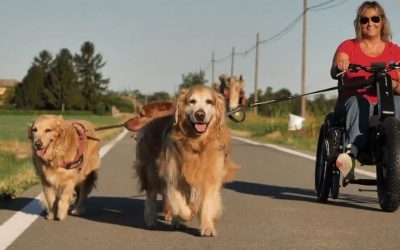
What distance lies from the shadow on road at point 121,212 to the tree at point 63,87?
129 metres

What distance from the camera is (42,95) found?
140375 millimetres

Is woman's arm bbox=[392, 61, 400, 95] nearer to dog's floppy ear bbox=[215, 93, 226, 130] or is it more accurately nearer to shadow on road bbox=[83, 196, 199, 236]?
dog's floppy ear bbox=[215, 93, 226, 130]

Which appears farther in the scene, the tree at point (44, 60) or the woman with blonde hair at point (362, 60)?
the tree at point (44, 60)

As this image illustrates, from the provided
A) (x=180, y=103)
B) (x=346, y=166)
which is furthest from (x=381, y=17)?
(x=180, y=103)

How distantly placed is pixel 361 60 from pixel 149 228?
3.35 meters

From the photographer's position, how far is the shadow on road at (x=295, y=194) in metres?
9.12

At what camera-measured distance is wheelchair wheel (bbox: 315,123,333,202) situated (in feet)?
29.5

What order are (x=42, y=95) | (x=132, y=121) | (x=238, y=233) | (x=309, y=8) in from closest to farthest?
(x=238, y=233), (x=132, y=121), (x=309, y=8), (x=42, y=95)

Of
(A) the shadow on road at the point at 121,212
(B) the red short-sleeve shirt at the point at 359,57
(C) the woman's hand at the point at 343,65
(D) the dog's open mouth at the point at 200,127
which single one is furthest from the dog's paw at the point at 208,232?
(B) the red short-sleeve shirt at the point at 359,57

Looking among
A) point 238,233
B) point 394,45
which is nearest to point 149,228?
point 238,233

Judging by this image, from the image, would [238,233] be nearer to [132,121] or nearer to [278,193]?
[132,121]

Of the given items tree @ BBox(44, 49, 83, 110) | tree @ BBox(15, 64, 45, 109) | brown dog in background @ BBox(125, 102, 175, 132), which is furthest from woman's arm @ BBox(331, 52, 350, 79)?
tree @ BBox(15, 64, 45, 109)

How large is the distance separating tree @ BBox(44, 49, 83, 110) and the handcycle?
130 metres

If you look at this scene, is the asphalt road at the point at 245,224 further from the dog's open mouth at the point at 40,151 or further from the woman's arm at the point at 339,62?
the woman's arm at the point at 339,62
